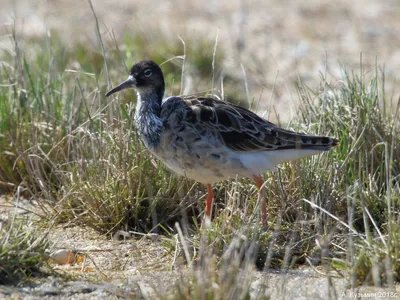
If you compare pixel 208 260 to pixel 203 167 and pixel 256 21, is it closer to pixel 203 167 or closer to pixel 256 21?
pixel 203 167

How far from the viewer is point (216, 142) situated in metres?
6.36

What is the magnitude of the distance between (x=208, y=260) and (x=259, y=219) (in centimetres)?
141

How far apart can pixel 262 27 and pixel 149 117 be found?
643 cm

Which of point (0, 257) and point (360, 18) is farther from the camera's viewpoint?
point (360, 18)

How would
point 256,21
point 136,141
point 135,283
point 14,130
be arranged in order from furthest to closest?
point 256,21 → point 14,130 → point 136,141 → point 135,283

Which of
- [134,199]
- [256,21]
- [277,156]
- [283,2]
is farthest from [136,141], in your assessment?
[283,2]

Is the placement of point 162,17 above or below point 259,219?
above

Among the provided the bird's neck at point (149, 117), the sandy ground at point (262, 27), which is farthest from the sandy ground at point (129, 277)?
the sandy ground at point (262, 27)

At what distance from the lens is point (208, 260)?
4598mm

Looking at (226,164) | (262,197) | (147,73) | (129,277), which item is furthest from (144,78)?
(129,277)

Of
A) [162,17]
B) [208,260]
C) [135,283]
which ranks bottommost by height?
[135,283]

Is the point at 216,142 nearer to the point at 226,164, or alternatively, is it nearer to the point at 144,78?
the point at 226,164

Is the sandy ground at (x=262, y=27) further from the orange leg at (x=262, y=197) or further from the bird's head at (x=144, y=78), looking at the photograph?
the orange leg at (x=262, y=197)

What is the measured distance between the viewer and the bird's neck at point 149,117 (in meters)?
6.45
